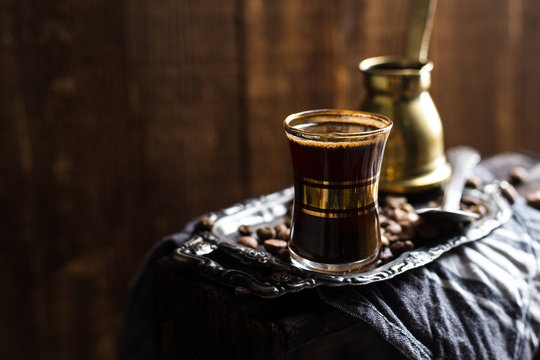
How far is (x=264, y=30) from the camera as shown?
1.67 metres

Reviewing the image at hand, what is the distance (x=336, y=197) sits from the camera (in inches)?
30.8

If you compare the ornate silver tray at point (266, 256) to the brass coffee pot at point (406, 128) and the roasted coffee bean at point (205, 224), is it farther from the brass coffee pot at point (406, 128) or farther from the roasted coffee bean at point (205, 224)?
the brass coffee pot at point (406, 128)

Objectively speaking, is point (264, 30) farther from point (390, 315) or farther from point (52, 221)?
point (390, 315)

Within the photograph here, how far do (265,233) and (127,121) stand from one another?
0.76 metres

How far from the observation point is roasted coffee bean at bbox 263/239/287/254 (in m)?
0.87

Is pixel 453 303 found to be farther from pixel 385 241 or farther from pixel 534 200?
pixel 534 200

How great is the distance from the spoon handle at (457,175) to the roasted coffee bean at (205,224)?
1.20 feet

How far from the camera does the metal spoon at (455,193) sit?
0.93 m

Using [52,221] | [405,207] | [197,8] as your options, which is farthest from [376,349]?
[197,8]

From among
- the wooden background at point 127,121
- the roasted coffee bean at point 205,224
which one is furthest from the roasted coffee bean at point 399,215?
the wooden background at point 127,121

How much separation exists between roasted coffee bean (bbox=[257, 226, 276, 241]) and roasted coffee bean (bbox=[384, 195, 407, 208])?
22 cm

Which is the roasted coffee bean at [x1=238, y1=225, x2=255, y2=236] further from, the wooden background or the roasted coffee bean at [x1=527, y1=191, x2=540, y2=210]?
the wooden background

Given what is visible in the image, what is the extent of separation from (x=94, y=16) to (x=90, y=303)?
74 centimetres

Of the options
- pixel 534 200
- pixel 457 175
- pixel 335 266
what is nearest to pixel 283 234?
pixel 335 266
